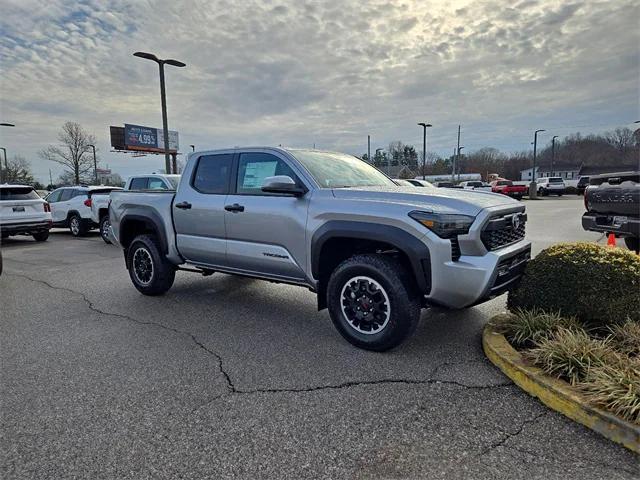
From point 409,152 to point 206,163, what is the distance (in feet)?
333

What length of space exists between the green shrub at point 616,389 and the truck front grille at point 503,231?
115 cm

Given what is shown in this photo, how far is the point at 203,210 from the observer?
194 inches

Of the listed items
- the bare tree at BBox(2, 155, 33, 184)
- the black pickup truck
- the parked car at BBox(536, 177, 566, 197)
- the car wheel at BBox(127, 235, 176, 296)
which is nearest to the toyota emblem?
the black pickup truck

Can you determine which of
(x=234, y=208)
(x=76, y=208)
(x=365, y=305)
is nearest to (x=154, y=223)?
(x=234, y=208)

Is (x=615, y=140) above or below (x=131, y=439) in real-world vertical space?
above

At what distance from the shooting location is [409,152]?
102 metres

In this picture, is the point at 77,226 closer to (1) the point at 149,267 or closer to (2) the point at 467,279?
(1) the point at 149,267

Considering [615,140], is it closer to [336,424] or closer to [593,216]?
[593,216]

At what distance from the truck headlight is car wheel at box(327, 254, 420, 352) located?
489 mm

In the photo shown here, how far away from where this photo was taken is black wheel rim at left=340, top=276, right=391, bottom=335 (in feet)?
11.9

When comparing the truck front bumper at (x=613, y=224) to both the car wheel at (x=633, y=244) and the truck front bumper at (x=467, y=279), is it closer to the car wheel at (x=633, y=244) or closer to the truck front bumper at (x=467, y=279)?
the car wheel at (x=633, y=244)

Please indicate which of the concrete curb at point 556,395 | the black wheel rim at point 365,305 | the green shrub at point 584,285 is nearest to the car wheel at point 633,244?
the green shrub at point 584,285

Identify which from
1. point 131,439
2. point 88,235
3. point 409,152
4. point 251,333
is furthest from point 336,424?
point 409,152

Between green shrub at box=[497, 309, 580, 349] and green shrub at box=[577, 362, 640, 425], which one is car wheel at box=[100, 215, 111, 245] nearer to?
green shrub at box=[497, 309, 580, 349]
